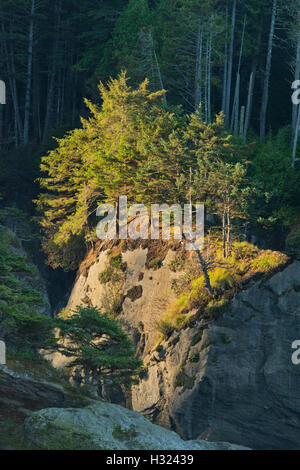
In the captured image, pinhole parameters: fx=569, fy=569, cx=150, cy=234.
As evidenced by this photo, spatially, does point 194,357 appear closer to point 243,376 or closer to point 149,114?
point 243,376

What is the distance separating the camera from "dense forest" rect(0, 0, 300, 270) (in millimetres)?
24047

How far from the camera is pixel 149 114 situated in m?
28.6

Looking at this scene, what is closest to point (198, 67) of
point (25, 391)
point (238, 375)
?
point (238, 375)

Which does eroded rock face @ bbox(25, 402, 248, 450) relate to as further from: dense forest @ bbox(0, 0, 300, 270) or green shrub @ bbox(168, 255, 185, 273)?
green shrub @ bbox(168, 255, 185, 273)

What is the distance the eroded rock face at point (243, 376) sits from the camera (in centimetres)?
1884

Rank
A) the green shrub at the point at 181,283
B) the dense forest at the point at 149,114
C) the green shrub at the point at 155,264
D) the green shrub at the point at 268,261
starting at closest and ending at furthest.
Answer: the green shrub at the point at 268,261 < the green shrub at the point at 181,283 < the dense forest at the point at 149,114 < the green shrub at the point at 155,264

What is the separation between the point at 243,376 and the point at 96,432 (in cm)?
808

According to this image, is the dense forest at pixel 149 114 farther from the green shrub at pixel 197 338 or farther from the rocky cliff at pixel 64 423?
the rocky cliff at pixel 64 423

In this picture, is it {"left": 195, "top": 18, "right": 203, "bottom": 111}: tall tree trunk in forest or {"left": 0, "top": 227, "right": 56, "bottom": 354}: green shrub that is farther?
{"left": 195, "top": 18, "right": 203, "bottom": 111}: tall tree trunk in forest

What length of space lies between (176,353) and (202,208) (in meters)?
6.02

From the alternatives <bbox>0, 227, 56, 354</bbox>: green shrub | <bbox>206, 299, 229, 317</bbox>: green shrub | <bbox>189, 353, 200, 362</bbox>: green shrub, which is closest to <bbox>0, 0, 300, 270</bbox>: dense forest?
<bbox>206, 299, 229, 317</bbox>: green shrub

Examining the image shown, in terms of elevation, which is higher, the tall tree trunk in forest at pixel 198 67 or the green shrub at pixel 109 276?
the tall tree trunk in forest at pixel 198 67

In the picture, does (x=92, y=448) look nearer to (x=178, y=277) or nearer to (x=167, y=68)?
(x=178, y=277)

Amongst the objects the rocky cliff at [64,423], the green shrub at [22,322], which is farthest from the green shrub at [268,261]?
the rocky cliff at [64,423]
